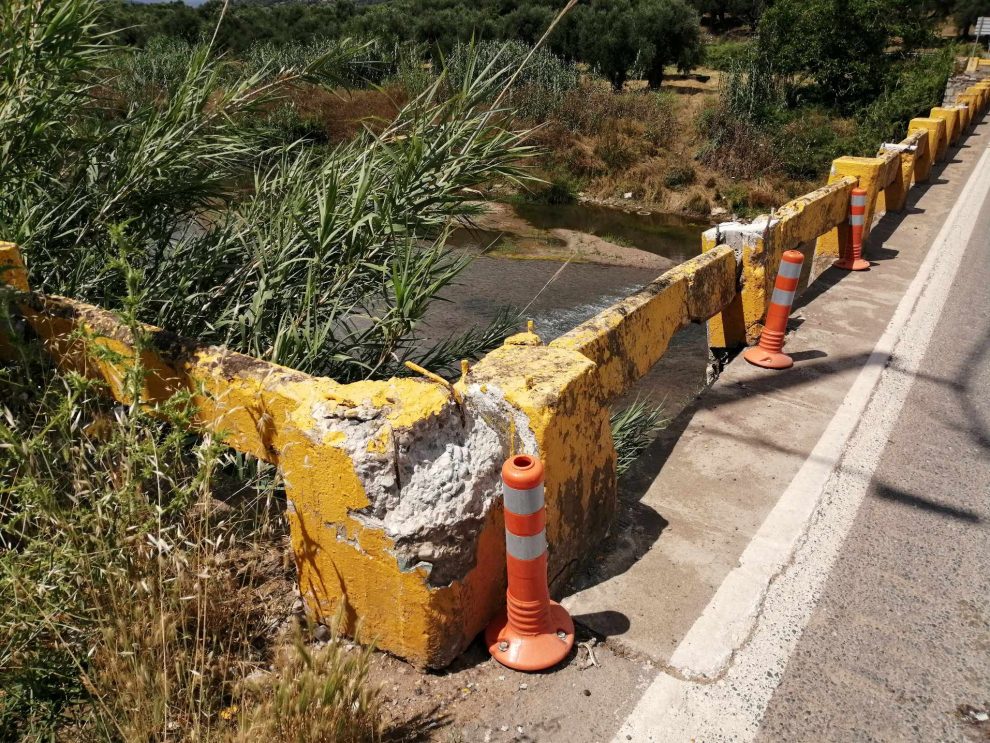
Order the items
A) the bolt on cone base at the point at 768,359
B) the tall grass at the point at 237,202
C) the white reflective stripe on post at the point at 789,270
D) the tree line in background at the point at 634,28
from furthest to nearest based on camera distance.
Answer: the tree line in background at the point at 634,28
the bolt on cone base at the point at 768,359
the white reflective stripe on post at the point at 789,270
the tall grass at the point at 237,202

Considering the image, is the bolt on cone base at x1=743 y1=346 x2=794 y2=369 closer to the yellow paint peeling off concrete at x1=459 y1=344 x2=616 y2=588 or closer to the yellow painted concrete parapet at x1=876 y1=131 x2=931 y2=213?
the yellow paint peeling off concrete at x1=459 y1=344 x2=616 y2=588

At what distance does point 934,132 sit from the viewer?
13.8 m

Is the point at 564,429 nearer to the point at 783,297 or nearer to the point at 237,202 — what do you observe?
the point at 237,202

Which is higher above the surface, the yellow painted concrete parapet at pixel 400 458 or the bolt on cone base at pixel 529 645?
the yellow painted concrete parapet at pixel 400 458

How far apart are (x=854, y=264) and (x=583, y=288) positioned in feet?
21.0

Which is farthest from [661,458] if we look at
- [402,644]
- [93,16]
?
[93,16]

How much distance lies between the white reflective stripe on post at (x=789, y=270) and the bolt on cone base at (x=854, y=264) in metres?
3.19

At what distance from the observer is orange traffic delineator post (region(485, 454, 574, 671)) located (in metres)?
2.66

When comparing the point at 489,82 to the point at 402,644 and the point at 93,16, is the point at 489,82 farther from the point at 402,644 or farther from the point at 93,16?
the point at 402,644

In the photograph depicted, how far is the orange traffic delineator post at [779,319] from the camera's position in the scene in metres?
5.65

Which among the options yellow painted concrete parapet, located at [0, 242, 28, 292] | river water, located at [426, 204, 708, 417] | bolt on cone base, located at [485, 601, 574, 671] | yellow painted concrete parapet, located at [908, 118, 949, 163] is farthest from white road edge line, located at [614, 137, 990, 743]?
yellow painted concrete parapet, located at [908, 118, 949, 163]

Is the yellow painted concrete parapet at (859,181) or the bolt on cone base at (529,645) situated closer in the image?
the bolt on cone base at (529,645)

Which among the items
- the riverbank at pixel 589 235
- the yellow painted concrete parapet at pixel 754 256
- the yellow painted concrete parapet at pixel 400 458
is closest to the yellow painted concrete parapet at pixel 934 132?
the riverbank at pixel 589 235

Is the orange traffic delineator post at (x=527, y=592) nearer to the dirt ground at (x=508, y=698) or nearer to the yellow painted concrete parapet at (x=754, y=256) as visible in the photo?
the dirt ground at (x=508, y=698)
